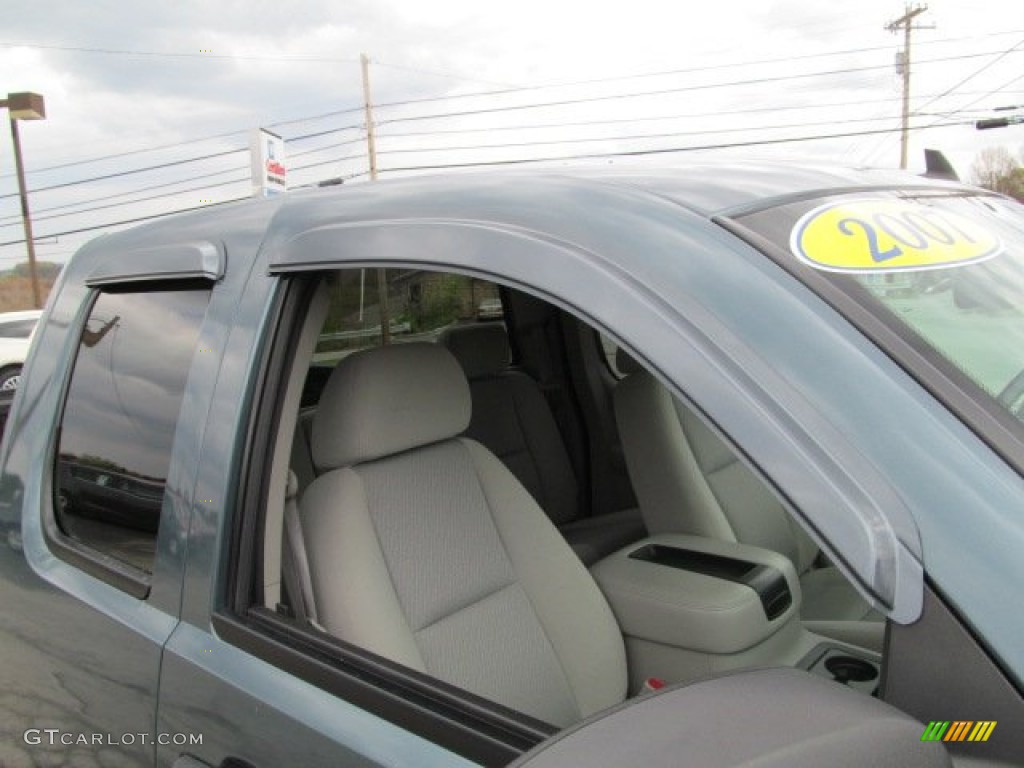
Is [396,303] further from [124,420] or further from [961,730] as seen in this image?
[961,730]

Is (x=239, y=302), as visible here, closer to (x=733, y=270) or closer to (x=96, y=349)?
(x=96, y=349)

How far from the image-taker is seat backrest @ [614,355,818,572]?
2.65 meters

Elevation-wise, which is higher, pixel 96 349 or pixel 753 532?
pixel 96 349

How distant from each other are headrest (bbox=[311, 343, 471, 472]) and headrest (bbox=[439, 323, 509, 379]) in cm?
159

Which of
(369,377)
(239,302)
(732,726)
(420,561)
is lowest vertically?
(420,561)

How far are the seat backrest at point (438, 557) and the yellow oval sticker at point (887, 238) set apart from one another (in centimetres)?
95

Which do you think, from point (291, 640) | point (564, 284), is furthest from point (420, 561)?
point (564, 284)

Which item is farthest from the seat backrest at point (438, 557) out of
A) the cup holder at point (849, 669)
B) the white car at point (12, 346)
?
the white car at point (12, 346)

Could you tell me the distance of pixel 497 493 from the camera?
6.59ft

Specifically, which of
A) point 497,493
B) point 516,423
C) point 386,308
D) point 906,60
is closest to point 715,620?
point 497,493

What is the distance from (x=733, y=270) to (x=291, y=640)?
0.84 m

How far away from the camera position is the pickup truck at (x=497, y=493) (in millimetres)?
731

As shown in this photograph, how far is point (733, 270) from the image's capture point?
36.2 inches

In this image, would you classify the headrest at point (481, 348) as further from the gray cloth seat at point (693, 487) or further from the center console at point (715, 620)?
the center console at point (715, 620)
